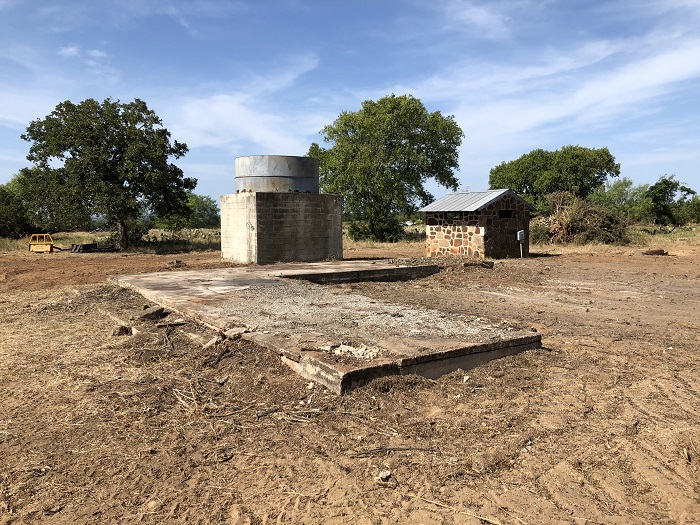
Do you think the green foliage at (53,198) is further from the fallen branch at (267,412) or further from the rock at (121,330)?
the fallen branch at (267,412)

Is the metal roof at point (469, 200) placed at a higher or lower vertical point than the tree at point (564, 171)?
lower

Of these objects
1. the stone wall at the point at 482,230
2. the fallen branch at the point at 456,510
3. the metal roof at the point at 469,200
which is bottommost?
the fallen branch at the point at 456,510

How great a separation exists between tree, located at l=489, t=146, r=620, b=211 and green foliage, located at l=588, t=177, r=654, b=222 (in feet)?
3.50

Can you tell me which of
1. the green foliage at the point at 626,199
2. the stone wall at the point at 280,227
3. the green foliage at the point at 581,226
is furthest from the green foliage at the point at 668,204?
the stone wall at the point at 280,227

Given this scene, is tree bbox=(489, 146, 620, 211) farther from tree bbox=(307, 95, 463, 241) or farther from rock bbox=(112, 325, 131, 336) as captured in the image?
rock bbox=(112, 325, 131, 336)

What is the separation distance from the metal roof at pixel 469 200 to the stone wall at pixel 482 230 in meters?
0.22

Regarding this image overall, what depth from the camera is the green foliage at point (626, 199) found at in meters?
34.1

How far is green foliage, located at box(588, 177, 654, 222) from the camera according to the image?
34.1 m

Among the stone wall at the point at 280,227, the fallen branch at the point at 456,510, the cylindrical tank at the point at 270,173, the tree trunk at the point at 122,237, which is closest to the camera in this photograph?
the fallen branch at the point at 456,510

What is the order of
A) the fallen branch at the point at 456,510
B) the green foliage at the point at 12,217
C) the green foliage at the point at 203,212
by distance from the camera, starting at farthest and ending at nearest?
1. the green foliage at the point at 203,212
2. the green foliage at the point at 12,217
3. the fallen branch at the point at 456,510

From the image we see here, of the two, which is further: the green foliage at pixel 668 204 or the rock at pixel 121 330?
the green foliage at pixel 668 204

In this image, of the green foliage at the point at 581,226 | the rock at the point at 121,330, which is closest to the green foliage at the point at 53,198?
the rock at the point at 121,330

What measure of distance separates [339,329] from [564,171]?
36.8m

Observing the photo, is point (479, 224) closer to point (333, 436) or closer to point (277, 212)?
point (277, 212)
